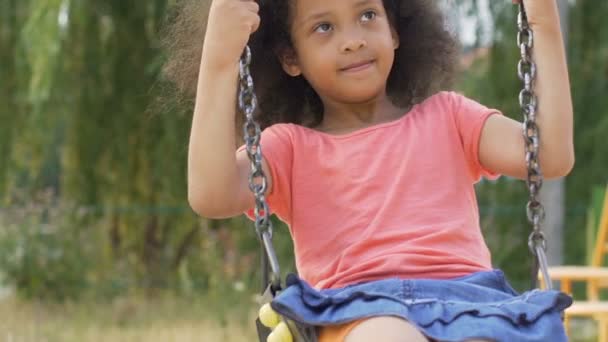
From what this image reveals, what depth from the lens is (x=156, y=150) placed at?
291 inches

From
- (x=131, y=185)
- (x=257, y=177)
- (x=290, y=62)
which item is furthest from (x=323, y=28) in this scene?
(x=131, y=185)

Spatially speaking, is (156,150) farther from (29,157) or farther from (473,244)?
(473,244)

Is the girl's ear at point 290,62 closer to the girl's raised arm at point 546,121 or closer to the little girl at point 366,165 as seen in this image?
the little girl at point 366,165

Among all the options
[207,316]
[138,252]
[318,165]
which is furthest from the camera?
[138,252]

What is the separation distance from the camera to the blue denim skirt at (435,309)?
6.48ft

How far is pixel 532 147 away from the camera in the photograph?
7.29ft

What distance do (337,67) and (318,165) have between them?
23cm

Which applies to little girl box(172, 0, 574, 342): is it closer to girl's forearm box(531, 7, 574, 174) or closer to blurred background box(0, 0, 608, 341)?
girl's forearm box(531, 7, 574, 174)

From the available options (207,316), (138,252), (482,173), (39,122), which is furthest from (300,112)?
(138,252)

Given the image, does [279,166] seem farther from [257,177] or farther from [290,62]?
[290,62]

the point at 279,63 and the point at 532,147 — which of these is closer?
the point at 532,147

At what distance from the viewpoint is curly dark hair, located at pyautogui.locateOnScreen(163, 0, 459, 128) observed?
8.68 ft

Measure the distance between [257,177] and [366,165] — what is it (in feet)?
0.84

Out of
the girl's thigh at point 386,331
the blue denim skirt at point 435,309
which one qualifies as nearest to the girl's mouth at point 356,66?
the blue denim skirt at point 435,309
